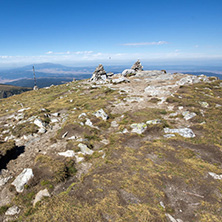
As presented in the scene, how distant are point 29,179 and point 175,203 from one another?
13926mm

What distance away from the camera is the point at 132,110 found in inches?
1254

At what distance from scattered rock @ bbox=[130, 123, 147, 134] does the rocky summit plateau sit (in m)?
0.18

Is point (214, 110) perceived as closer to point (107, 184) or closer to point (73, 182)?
point (107, 184)

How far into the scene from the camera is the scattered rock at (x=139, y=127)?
22534 millimetres

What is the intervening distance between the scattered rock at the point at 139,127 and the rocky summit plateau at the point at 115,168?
0.58 feet

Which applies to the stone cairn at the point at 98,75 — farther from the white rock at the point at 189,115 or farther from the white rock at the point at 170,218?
the white rock at the point at 170,218

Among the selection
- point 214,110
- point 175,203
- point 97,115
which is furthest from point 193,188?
point 214,110

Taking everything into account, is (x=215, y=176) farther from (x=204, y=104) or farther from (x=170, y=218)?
(x=204, y=104)

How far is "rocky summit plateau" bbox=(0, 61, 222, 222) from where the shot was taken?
10.1m

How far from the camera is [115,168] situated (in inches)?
571

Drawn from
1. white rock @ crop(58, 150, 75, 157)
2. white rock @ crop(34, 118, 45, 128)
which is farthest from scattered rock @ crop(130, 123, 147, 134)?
white rock @ crop(34, 118, 45, 128)

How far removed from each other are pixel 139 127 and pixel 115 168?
408 inches

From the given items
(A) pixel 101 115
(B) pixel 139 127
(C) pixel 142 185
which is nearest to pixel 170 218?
(C) pixel 142 185

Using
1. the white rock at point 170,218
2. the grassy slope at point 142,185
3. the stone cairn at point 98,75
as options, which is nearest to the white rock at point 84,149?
the grassy slope at point 142,185
